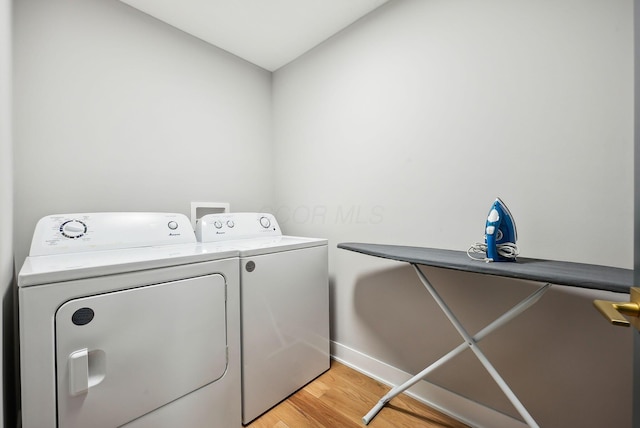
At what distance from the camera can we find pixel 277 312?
1373 mm

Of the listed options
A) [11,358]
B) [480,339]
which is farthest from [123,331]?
[480,339]

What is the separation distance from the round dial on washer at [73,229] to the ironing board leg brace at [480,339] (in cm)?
159

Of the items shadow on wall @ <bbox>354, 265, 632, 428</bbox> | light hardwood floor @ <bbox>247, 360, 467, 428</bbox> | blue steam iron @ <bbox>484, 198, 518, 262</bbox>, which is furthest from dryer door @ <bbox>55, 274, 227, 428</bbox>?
blue steam iron @ <bbox>484, 198, 518, 262</bbox>

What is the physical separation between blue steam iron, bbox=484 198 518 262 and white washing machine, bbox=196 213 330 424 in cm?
97

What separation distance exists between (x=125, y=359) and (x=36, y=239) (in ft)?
2.35

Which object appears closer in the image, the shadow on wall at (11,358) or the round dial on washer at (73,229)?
the shadow on wall at (11,358)

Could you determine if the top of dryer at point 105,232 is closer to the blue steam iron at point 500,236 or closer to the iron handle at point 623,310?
the blue steam iron at point 500,236

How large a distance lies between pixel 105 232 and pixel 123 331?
604 mm

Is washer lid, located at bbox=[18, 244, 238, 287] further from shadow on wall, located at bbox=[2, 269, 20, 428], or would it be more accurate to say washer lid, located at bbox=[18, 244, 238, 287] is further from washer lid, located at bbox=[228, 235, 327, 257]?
shadow on wall, located at bbox=[2, 269, 20, 428]

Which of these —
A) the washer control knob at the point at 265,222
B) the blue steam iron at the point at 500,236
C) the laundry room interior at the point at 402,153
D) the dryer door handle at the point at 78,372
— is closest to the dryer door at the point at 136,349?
the dryer door handle at the point at 78,372

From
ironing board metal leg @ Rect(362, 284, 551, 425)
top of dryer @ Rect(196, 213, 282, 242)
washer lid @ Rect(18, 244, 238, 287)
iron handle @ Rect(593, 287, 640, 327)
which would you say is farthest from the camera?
top of dryer @ Rect(196, 213, 282, 242)

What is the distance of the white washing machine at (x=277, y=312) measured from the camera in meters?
1.26

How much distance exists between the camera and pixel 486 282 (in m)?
1.20

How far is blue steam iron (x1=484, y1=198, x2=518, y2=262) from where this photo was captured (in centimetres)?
96
